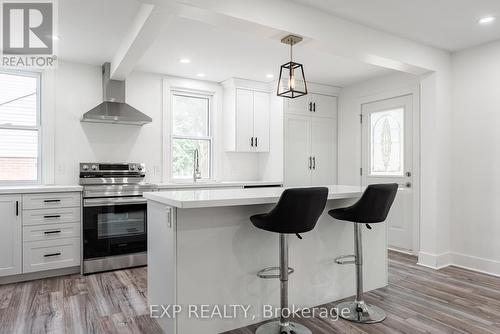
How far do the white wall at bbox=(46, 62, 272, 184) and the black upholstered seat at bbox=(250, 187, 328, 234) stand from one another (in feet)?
9.49

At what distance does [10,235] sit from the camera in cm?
335

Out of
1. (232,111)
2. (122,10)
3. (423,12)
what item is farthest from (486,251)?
(122,10)

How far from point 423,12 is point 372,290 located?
2530mm

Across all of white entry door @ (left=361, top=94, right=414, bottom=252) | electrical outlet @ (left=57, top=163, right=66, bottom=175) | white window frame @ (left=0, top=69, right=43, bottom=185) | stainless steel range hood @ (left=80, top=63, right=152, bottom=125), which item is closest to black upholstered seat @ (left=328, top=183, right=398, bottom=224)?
white entry door @ (left=361, top=94, right=414, bottom=252)

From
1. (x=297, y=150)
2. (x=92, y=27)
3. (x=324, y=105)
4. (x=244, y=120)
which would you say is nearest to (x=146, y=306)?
(x=92, y=27)

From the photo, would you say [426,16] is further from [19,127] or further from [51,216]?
[19,127]

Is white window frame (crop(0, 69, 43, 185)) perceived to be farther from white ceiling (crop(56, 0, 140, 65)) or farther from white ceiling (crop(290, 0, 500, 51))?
white ceiling (crop(290, 0, 500, 51))

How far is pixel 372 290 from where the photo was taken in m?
3.10

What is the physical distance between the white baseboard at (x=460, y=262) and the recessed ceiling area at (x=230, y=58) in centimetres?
248

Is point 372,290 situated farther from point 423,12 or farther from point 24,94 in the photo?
point 24,94

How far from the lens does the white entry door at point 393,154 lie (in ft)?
14.7

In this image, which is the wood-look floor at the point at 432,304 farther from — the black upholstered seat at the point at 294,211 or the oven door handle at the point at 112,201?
the oven door handle at the point at 112,201

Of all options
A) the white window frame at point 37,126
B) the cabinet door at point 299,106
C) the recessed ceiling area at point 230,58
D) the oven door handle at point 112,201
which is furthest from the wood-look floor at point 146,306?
the cabinet door at point 299,106

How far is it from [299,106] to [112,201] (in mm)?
2998
